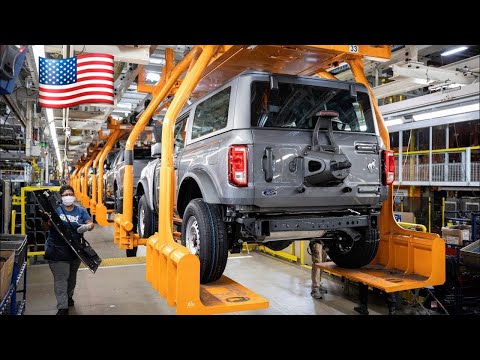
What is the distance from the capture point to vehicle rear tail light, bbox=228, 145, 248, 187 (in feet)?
11.0

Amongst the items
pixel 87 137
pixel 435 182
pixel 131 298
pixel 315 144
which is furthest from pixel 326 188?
pixel 87 137

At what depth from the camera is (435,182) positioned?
12117 millimetres

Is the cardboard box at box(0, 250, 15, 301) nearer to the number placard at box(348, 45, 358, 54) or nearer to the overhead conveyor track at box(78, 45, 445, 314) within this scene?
the overhead conveyor track at box(78, 45, 445, 314)

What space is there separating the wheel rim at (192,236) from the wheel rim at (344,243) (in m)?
1.56

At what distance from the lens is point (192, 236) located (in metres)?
4.07

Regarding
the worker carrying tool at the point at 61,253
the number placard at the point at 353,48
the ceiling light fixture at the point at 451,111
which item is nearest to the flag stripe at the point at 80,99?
the worker carrying tool at the point at 61,253

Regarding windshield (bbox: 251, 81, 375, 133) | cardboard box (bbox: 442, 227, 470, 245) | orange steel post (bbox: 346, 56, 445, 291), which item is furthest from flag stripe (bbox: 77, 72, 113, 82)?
cardboard box (bbox: 442, 227, 470, 245)

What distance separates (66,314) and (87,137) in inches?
454

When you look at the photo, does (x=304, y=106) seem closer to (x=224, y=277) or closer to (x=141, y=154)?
(x=224, y=277)

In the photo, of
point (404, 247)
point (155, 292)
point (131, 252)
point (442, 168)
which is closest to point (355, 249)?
point (404, 247)

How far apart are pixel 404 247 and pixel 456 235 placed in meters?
2.94

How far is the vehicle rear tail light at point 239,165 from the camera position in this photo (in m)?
3.35

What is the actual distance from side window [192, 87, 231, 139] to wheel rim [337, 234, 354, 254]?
1808 mm

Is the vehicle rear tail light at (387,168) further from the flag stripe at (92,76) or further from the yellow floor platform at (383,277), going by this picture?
the flag stripe at (92,76)
